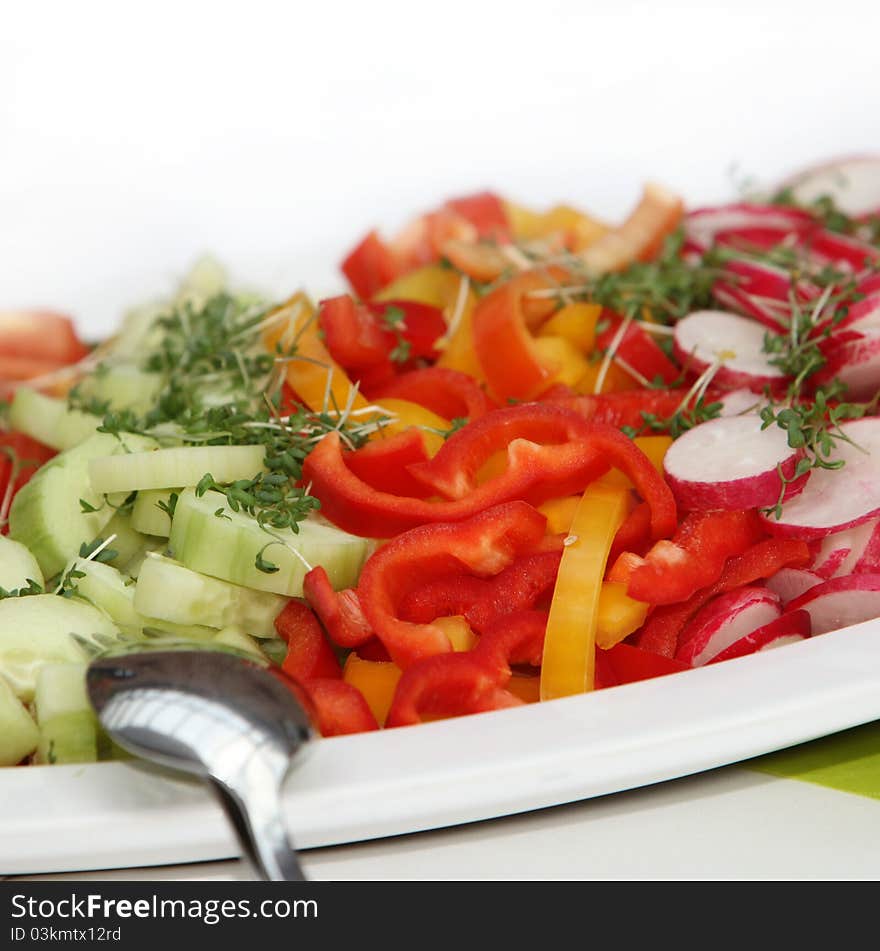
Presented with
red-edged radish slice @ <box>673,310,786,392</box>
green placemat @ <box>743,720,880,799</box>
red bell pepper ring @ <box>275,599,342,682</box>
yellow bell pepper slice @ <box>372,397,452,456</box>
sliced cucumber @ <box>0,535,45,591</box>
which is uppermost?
red-edged radish slice @ <box>673,310,786,392</box>

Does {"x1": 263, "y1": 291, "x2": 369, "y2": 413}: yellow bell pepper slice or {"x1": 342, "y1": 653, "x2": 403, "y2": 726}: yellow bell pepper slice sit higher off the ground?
{"x1": 263, "y1": 291, "x2": 369, "y2": 413}: yellow bell pepper slice

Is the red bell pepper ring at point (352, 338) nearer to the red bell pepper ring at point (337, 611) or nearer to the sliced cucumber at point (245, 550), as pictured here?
the sliced cucumber at point (245, 550)

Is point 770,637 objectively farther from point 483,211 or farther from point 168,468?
point 483,211

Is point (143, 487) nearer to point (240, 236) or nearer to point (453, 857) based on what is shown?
point (453, 857)

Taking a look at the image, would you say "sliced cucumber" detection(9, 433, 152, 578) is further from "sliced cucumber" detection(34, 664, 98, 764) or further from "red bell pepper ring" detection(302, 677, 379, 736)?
"red bell pepper ring" detection(302, 677, 379, 736)

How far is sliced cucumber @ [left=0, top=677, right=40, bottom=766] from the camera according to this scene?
192 cm

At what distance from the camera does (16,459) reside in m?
2.83

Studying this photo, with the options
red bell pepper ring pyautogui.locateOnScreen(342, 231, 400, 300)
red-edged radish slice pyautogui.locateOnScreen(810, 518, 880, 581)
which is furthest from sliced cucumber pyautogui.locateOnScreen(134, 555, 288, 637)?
red bell pepper ring pyautogui.locateOnScreen(342, 231, 400, 300)

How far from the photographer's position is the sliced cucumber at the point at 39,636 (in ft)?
6.56

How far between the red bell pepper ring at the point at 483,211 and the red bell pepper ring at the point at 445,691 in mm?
2254

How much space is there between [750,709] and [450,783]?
1.61 ft

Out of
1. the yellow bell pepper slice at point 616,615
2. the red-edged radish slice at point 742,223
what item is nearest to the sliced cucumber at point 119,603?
the yellow bell pepper slice at point 616,615

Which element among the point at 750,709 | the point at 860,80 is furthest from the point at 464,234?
the point at 860,80

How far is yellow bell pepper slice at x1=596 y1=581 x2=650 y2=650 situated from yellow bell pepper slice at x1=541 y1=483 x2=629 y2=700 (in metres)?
0.02
